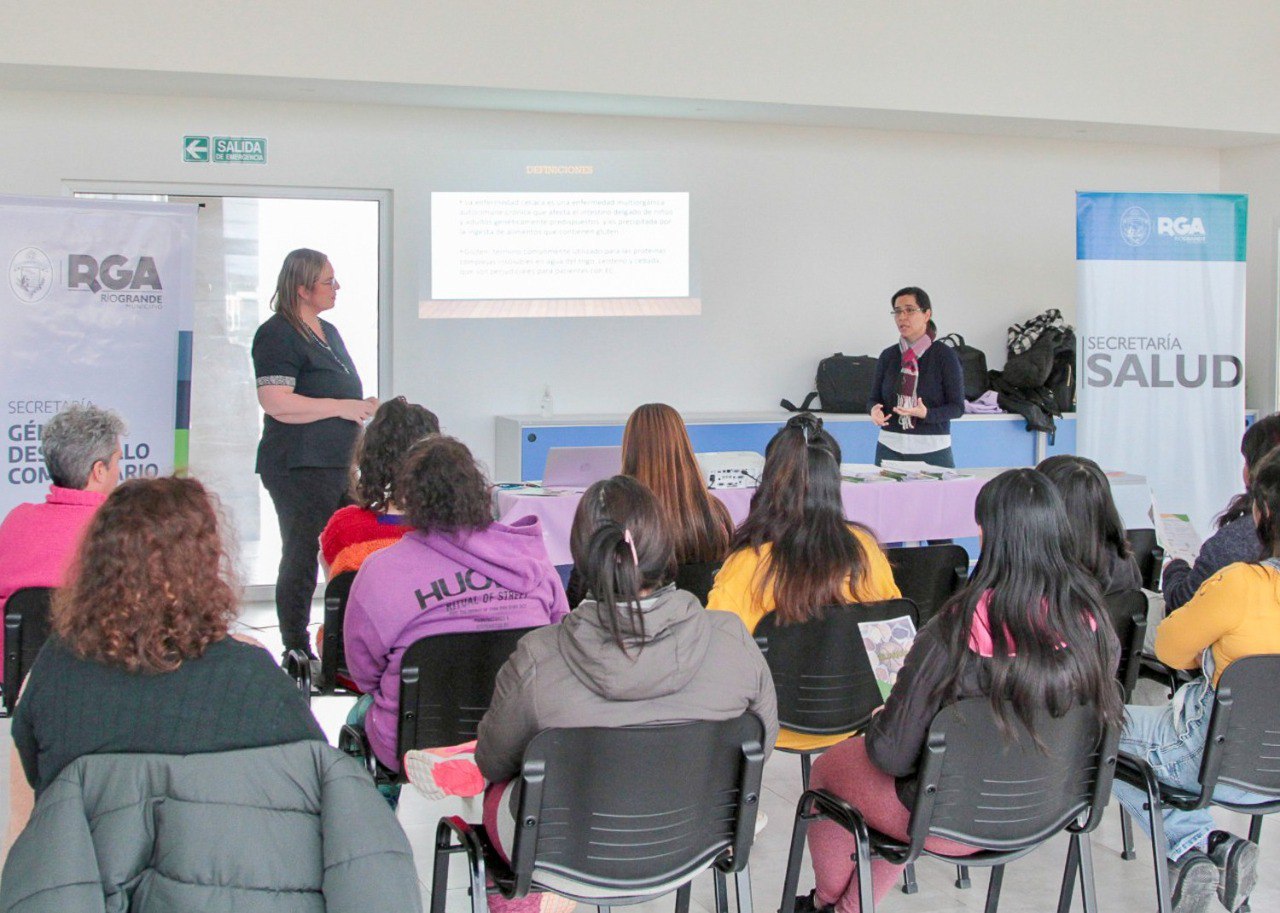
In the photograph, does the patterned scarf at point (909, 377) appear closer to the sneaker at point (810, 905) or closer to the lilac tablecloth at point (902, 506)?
the lilac tablecloth at point (902, 506)

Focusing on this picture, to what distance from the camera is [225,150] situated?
6.12m

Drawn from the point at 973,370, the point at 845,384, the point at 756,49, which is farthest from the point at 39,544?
the point at 973,370

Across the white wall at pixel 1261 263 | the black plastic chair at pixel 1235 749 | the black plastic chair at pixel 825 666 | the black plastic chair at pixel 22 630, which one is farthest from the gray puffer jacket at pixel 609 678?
the white wall at pixel 1261 263

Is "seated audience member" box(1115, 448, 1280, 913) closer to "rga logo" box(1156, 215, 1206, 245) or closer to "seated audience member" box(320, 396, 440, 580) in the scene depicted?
"seated audience member" box(320, 396, 440, 580)

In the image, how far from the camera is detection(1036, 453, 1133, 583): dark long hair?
9.51ft

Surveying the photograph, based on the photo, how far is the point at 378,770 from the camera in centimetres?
271

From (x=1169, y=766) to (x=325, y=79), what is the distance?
4662 millimetres

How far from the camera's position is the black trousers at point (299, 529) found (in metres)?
4.42

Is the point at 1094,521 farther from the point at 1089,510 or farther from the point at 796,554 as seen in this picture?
the point at 796,554

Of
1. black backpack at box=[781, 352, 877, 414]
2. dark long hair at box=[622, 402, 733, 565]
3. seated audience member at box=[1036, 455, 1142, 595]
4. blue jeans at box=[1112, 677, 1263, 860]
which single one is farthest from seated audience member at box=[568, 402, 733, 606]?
black backpack at box=[781, 352, 877, 414]

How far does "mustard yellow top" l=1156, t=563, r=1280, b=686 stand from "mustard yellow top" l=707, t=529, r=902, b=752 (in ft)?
2.18

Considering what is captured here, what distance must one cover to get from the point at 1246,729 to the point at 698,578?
1.32m

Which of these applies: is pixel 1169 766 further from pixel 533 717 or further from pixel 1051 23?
pixel 1051 23

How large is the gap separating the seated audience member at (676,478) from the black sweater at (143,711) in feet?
5.47
